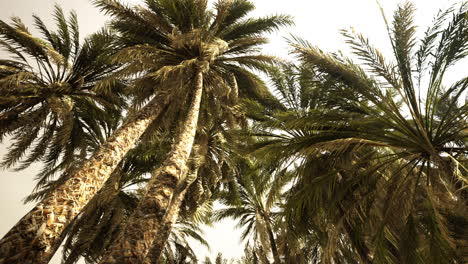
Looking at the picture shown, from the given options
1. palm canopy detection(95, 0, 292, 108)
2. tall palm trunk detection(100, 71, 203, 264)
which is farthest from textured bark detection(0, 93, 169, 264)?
palm canopy detection(95, 0, 292, 108)

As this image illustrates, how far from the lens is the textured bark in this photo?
276 cm

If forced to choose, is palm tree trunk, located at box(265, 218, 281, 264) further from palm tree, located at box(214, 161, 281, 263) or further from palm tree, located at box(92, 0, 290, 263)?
palm tree, located at box(92, 0, 290, 263)

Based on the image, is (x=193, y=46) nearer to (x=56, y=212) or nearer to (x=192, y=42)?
(x=192, y=42)

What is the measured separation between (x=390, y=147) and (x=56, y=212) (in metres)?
5.25

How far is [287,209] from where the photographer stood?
5.46 metres

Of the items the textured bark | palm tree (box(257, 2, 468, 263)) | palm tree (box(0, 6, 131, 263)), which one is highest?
palm tree (box(0, 6, 131, 263))

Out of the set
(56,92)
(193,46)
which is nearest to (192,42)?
(193,46)

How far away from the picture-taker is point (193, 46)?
741 centimetres

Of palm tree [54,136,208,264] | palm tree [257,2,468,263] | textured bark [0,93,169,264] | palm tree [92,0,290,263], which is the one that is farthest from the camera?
palm tree [54,136,208,264]

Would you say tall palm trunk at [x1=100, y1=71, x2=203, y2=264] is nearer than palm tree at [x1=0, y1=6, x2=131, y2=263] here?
Yes

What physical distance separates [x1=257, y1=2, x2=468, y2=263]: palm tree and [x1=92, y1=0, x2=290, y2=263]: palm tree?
229cm

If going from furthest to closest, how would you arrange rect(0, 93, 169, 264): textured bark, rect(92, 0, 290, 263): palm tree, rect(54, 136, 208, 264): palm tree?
rect(54, 136, 208, 264): palm tree
rect(92, 0, 290, 263): palm tree
rect(0, 93, 169, 264): textured bark

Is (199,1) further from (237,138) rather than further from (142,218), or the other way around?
(142,218)

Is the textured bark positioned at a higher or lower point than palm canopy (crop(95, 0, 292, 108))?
lower
